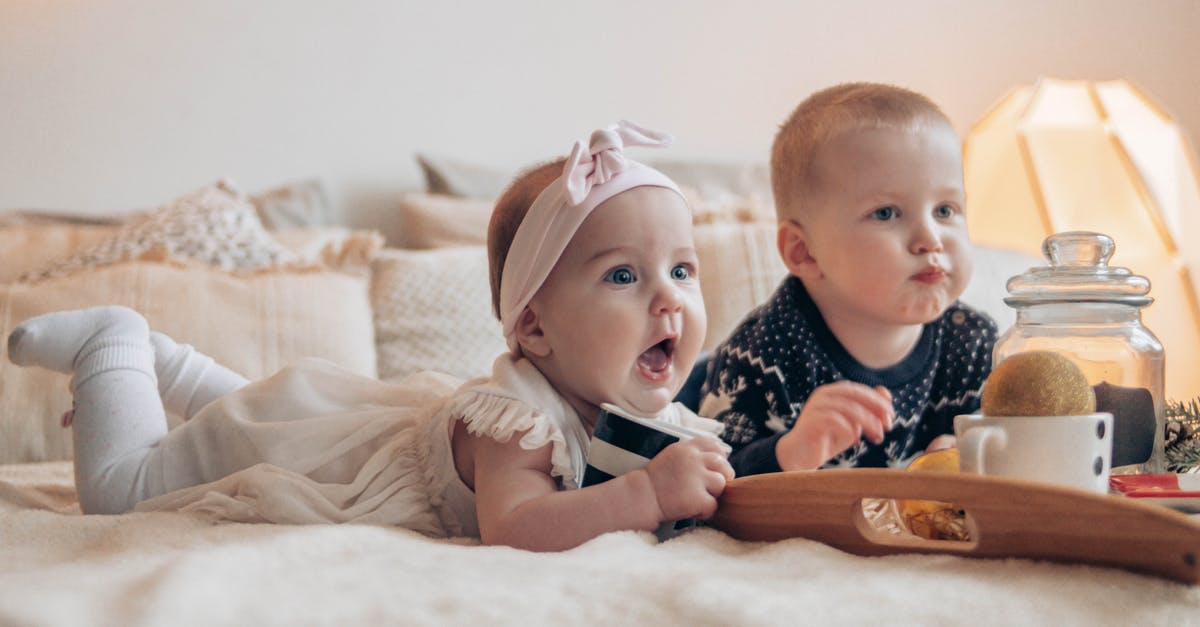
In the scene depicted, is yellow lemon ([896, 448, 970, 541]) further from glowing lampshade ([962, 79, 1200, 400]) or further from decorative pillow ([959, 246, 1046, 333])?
glowing lampshade ([962, 79, 1200, 400])

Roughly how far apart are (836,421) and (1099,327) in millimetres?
289

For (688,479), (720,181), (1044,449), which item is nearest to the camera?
(1044,449)

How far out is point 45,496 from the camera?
4.13ft

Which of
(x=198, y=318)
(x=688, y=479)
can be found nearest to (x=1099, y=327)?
(x=688, y=479)

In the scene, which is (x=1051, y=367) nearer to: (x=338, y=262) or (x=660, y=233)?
(x=660, y=233)

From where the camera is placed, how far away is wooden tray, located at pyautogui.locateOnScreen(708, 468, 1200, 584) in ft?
2.04

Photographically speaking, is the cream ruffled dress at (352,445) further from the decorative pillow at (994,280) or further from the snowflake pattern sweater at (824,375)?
the decorative pillow at (994,280)

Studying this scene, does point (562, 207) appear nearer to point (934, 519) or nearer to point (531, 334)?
point (531, 334)

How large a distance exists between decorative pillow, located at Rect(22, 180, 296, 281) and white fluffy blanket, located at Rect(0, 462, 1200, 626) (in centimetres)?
110

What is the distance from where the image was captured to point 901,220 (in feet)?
4.20

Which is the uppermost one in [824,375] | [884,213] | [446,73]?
[446,73]

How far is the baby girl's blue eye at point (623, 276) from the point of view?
100 cm

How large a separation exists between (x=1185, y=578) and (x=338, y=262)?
1.61 m

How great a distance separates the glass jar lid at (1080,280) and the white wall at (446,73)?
170 cm
